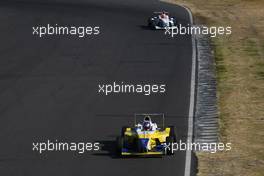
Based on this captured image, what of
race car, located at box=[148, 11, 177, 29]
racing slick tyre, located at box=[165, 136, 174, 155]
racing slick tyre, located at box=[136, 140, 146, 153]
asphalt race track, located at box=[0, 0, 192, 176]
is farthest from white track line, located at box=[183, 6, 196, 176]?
race car, located at box=[148, 11, 177, 29]

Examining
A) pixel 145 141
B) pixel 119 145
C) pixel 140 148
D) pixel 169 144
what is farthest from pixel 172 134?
pixel 119 145

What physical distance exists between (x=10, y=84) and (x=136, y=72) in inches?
221

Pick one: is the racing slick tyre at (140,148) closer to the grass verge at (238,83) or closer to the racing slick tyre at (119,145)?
the racing slick tyre at (119,145)

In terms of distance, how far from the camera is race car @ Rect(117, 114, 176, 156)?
2203 centimetres

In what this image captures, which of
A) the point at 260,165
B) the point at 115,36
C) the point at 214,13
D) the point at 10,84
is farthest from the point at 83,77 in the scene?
the point at 214,13

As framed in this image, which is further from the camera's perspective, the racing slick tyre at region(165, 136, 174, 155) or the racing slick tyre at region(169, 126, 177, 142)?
the racing slick tyre at region(169, 126, 177, 142)

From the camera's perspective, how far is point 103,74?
111 ft

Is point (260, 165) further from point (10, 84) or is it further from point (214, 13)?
point (214, 13)

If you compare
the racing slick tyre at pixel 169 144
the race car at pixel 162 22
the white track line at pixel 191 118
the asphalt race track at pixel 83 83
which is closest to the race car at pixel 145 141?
the racing slick tyre at pixel 169 144

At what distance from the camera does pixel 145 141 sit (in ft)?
72.4

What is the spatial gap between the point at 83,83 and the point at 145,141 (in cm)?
1038

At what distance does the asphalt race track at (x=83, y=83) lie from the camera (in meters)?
21.9

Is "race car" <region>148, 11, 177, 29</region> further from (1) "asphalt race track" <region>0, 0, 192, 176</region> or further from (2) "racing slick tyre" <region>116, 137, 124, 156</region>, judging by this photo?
(2) "racing slick tyre" <region>116, 137, 124, 156</region>

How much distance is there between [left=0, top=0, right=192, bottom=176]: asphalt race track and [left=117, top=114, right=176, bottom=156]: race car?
0.25 metres
